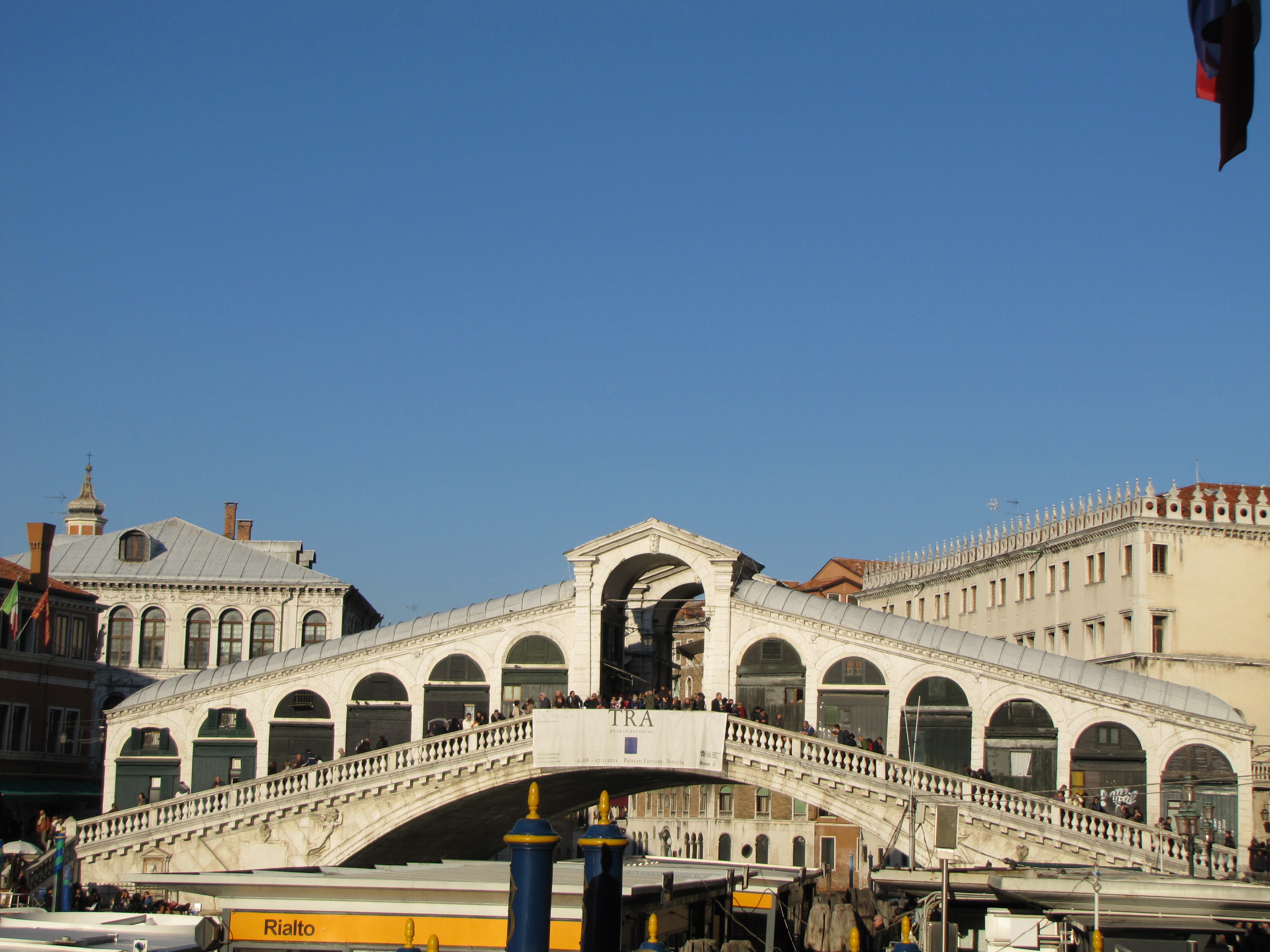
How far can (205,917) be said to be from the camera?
2194 centimetres

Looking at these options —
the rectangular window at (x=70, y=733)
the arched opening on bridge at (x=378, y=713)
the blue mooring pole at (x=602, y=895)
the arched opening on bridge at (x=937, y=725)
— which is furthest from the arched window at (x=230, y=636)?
the blue mooring pole at (x=602, y=895)

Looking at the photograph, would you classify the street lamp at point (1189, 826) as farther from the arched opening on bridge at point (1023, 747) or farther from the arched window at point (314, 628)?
the arched window at point (314, 628)

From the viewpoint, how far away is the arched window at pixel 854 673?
4631cm

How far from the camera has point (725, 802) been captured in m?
80.3

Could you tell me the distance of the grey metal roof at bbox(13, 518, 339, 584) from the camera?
5950 cm

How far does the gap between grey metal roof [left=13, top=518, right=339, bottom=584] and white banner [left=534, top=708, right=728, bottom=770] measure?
17739mm

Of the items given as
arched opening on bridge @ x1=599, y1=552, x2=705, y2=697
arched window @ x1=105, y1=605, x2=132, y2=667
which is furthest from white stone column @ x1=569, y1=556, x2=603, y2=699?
arched window @ x1=105, y1=605, x2=132, y2=667

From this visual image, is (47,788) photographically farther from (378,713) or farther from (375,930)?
(375,930)

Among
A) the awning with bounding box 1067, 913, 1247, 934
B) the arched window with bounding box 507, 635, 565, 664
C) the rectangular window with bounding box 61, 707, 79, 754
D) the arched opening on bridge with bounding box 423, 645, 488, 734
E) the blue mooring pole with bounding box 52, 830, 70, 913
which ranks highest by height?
the arched window with bounding box 507, 635, 565, 664

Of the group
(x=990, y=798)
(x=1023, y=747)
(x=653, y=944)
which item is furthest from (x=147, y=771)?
(x=653, y=944)

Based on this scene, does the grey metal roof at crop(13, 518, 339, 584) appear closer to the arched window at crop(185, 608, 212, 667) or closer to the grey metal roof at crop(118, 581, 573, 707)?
the arched window at crop(185, 608, 212, 667)

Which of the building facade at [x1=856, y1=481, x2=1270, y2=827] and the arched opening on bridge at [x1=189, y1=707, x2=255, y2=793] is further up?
the building facade at [x1=856, y1=481, x2=1270, y2=827]

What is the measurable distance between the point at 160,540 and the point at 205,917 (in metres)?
41.8

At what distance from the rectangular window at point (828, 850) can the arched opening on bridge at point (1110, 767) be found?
3359 centimetres
